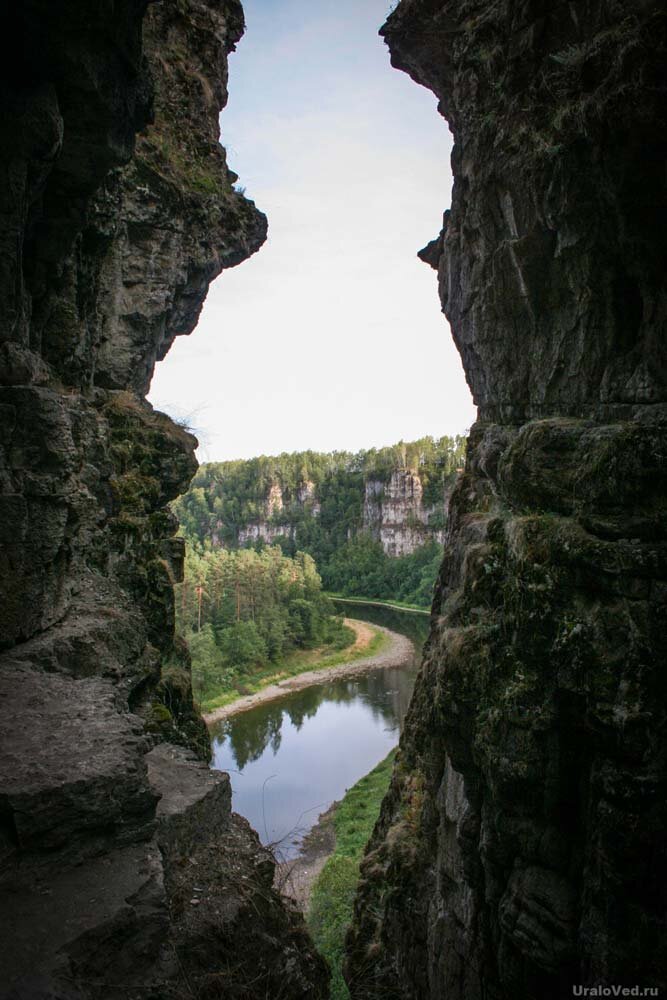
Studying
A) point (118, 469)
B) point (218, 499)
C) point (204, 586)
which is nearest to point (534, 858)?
point (118, 469)

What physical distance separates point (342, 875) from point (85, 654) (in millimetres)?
16280

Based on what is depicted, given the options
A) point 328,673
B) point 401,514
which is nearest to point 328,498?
point 401,514

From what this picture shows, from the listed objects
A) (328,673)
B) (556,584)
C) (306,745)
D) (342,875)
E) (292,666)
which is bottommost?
(328,673)

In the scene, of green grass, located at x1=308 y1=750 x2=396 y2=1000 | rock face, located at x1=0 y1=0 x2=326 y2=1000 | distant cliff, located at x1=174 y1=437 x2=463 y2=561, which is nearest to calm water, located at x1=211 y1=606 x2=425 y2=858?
green grass, located at x1=308 y1=750 x2=396 y2=1000

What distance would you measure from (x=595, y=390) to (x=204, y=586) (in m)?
42.3

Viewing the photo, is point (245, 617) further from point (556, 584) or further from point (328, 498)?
point (328, 498)

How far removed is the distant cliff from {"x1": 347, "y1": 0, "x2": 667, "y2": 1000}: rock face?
3301 inches

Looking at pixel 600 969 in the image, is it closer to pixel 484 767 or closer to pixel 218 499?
pixel 484 767

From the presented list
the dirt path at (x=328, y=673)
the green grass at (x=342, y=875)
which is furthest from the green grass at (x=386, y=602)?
the green grass at (x=342, y=875)

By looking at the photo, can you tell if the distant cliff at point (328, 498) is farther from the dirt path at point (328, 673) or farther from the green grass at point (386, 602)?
the dirt path at point (328, 673)

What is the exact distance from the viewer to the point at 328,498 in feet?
374

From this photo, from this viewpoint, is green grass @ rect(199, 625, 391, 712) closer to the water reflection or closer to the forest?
the forest

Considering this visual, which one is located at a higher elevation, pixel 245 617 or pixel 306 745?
pixel 245 617

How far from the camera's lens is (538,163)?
28.6 feet
